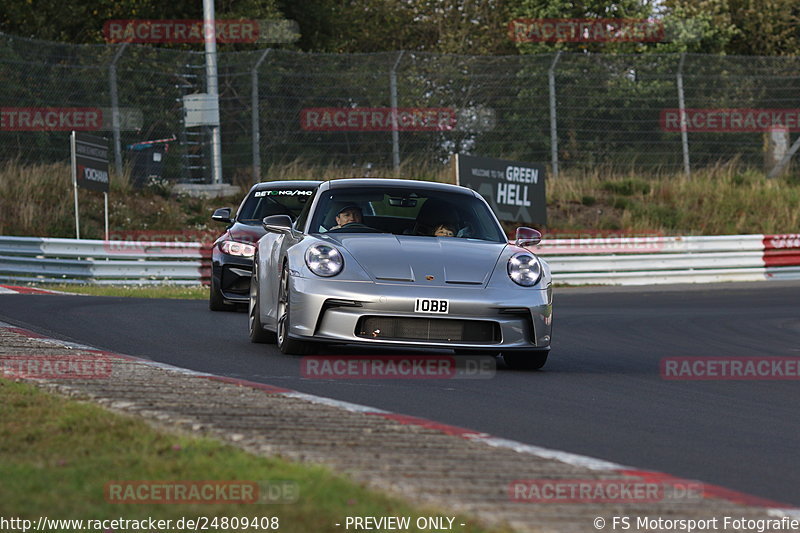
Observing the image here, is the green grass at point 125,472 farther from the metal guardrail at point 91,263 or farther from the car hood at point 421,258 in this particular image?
the metal guardrail at point 91,263

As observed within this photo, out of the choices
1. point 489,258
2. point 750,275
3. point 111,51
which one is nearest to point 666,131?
point 750,275

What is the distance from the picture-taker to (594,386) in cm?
873

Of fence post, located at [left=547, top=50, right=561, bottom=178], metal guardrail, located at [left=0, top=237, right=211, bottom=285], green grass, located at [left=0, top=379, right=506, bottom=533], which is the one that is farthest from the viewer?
fence post, located at [left=547, top=50, right=561, bottom=178]

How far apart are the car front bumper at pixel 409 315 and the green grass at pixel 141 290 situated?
29.9ft

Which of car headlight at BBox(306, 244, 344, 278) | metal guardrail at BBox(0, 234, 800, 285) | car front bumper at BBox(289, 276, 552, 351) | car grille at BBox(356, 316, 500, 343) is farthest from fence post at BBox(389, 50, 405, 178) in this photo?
car grille at BBox(356, 316, 500, 343)

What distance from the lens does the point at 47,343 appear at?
9133 millimetres

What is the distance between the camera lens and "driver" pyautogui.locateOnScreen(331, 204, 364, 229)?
10.1m

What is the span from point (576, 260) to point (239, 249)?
10277mm

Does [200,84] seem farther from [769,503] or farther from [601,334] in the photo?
[769,503]

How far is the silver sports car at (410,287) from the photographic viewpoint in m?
8.98

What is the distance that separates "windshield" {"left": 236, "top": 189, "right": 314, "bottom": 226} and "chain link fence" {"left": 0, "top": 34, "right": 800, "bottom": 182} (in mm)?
10494

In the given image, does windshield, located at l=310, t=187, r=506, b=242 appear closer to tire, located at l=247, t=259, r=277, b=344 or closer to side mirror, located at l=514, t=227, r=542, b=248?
side mirror, located at l=514, t=227, r=542, b=248

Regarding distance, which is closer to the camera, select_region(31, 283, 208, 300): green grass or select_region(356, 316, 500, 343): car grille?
select_region(356, 316, 500, 343): car grille

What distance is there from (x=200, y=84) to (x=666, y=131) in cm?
933
